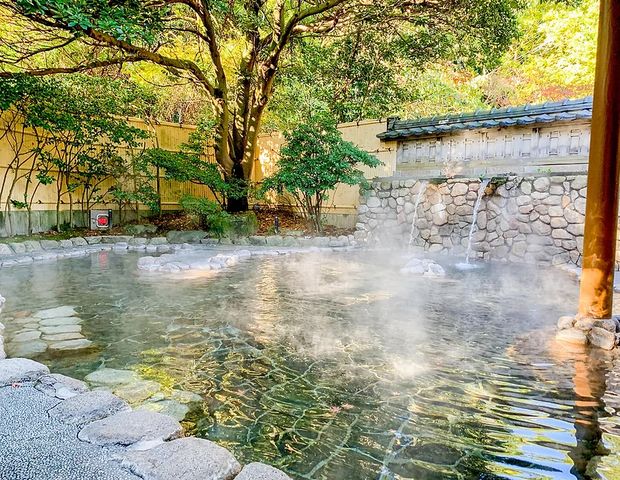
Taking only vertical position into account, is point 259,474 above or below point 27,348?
above

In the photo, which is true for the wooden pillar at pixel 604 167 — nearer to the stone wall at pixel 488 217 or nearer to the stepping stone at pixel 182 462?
the stepping stone at pixel 182 462

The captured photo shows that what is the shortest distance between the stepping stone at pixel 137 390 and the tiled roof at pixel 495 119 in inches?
316

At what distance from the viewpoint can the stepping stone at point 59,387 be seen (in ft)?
6.74

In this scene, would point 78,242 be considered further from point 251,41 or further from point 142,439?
point 142,439

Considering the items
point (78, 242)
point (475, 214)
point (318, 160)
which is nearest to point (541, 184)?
point (475, 214)

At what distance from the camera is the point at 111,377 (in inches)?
99.8

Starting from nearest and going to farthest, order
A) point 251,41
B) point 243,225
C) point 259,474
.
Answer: point 259,474, point 251,41, point 243,225

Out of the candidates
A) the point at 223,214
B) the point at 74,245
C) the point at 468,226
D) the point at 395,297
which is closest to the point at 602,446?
the point at 395,297

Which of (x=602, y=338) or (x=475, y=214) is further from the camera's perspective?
(x=475, y=214)

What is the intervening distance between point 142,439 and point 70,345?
1876mm

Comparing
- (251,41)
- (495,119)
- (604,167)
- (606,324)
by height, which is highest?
(251,41)

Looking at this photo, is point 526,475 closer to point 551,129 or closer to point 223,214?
point 551,129

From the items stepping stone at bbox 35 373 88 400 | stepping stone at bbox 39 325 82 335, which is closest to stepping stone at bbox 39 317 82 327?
stepping stone at bbox 39 325 82 335

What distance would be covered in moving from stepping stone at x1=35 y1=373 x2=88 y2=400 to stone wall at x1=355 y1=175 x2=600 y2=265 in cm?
734
